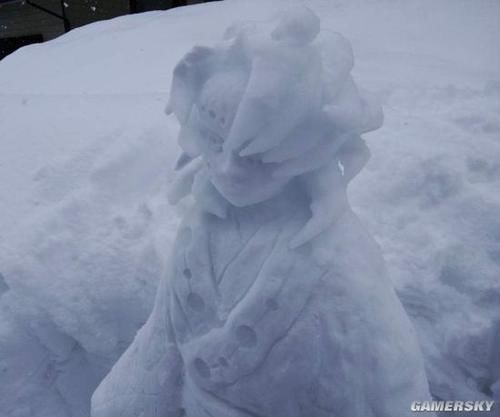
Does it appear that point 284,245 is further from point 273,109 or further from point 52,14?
point 52,14

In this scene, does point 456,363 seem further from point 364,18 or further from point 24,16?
point 24,16

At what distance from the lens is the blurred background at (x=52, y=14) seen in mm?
5480

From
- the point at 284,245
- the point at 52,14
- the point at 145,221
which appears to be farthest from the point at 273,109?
the point at 52,14

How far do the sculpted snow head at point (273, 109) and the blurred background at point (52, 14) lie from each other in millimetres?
4882

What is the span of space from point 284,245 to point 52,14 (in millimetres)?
5772

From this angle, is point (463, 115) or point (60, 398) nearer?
point (60, 398)

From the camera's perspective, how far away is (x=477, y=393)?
1.42 m

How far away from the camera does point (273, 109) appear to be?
0.72 meters

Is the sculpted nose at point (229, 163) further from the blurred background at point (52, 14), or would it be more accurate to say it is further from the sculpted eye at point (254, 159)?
the blurred background at point (52, 14)

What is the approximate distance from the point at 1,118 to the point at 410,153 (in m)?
1.83

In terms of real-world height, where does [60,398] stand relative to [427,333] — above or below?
below

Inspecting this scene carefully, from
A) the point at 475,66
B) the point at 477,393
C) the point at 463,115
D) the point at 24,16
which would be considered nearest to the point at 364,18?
the point at 475,66

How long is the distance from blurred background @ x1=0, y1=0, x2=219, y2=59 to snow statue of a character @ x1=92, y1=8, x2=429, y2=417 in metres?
4.92

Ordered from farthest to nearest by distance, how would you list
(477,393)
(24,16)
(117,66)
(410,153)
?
(24,16), (117,66), (410,153), (477,393)
